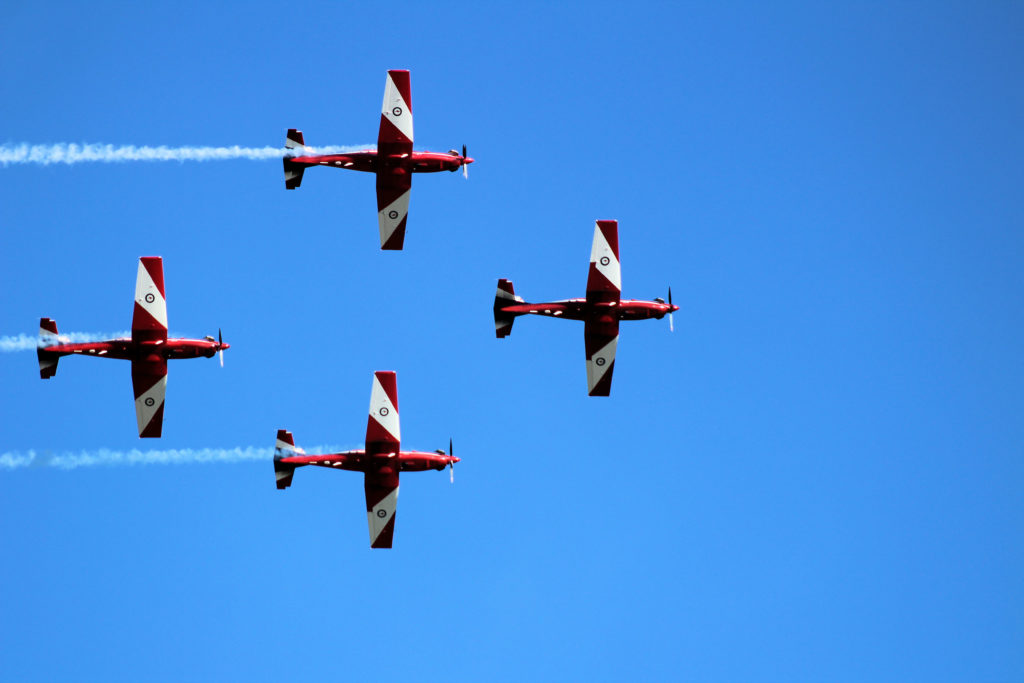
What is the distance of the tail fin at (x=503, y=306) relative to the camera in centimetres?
8119

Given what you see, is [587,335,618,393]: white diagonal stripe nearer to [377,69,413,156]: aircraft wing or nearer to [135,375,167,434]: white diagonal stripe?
[377,69,413,156]: aircraft wing

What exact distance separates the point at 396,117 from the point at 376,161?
87.3 inches

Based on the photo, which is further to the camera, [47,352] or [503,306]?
[503,306]

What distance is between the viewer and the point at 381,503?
79.6 m

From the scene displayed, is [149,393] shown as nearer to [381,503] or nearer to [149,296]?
[149,296]

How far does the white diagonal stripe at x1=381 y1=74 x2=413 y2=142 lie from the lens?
265 ft

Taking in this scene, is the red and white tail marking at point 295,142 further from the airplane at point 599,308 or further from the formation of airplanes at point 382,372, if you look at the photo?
the airplane at point 599,308

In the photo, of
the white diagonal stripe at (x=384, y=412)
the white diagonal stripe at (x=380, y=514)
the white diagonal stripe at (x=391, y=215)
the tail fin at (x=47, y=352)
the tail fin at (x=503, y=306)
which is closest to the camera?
the tail fin at (x=47, y=352)

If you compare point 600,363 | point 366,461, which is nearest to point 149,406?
point 366,461

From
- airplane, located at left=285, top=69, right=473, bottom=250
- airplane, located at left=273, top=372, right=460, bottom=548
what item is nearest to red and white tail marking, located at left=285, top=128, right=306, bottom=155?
airplane, located at left=285, top=69, right=473, bottom=250

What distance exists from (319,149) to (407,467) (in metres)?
15.2

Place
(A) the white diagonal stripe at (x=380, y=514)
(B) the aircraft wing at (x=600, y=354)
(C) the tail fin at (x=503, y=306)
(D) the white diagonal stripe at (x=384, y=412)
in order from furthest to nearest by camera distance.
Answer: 1. (C) the tail fin at (x=503, y=306)
2. (B) the aircraft wing at (x=600, y=354)
3. (A) the white diagonal stripe at (x=380, y=514)
4. (D) the white diagonal stripe at (x=384, y=412)

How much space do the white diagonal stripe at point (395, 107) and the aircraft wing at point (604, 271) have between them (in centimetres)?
1012

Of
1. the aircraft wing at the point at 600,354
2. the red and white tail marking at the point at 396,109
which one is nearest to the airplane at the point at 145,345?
the red and white tail marking at the point at 396,109
